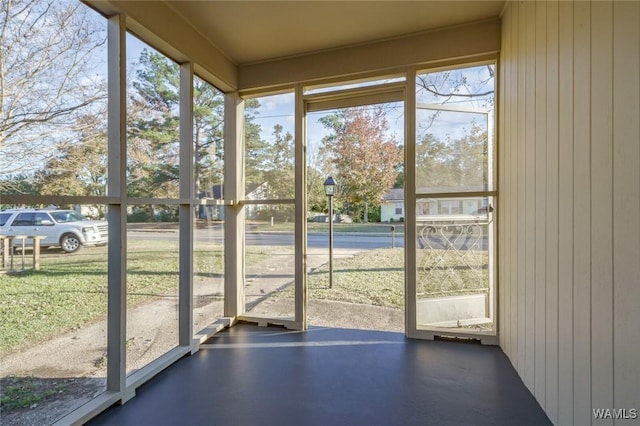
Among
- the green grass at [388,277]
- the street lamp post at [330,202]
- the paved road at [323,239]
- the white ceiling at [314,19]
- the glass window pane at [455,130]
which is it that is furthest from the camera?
the street lamp post at [330,202]

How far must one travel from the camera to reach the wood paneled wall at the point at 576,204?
3.99ft

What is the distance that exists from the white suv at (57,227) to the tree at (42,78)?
187mm

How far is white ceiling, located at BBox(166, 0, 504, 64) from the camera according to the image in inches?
96.1

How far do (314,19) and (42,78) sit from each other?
6.49 feet

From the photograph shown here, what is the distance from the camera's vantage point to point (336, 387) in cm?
221

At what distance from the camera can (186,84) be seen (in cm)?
274

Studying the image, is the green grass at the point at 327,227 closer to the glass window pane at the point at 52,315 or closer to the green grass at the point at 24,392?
the glass window pane at the point at 52,315

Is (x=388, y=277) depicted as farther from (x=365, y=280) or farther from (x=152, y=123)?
(x=152, y=123)

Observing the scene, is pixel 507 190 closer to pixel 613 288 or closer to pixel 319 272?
pixel 613 288

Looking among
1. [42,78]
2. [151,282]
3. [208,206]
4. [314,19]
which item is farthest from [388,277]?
[42,78]

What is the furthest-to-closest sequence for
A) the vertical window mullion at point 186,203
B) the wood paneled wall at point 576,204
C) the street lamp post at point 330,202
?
the street lamp post at point 330,202 → the vertical window mullion at point 186,203 → the wood paneled wall at point 576,204

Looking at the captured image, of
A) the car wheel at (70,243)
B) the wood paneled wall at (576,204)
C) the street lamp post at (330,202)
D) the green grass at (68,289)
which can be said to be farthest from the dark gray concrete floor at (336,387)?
the car wheel at (70,243)

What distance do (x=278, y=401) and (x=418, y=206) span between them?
2093mm

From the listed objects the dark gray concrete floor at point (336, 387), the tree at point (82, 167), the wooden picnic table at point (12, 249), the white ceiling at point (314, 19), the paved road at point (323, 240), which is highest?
the white ceiling at point (314, 19)
